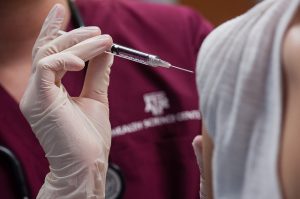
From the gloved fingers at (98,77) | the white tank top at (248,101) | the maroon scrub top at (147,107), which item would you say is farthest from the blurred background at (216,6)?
the white tank top at (248,101)

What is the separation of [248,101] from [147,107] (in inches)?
26.6

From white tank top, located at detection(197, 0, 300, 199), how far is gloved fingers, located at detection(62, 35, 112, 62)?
0.28 meters

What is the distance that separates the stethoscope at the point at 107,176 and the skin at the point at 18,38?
0.06 meters

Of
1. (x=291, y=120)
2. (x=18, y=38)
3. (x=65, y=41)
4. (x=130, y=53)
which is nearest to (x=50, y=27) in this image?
(x=65, y=41)

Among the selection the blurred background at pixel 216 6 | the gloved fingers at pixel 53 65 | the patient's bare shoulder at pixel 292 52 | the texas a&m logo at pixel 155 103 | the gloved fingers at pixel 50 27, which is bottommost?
the texas a&m logo at pixel 155 103

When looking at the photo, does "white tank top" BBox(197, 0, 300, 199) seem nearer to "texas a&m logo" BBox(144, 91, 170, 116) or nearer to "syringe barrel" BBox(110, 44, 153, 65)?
"syringe barrel" BBox(110, 44, 153, 65)

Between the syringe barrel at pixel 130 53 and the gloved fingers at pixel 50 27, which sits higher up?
the gloved fingers at pixel 50 27

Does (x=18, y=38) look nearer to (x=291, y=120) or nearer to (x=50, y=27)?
(x=50, y=27)

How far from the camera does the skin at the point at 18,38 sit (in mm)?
1188

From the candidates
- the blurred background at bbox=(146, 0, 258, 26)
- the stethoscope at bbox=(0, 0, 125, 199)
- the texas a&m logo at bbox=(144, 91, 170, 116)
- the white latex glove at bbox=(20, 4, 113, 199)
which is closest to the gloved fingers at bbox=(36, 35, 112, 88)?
the white latex glove at bbox=(20, 4, 113, 199)

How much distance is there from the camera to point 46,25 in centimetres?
97

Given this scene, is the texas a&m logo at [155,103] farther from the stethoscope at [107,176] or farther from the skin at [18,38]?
the skin at [18,38]

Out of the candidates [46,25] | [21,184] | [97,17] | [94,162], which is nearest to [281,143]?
[94,162]

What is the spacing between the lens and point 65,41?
95 centimetres
